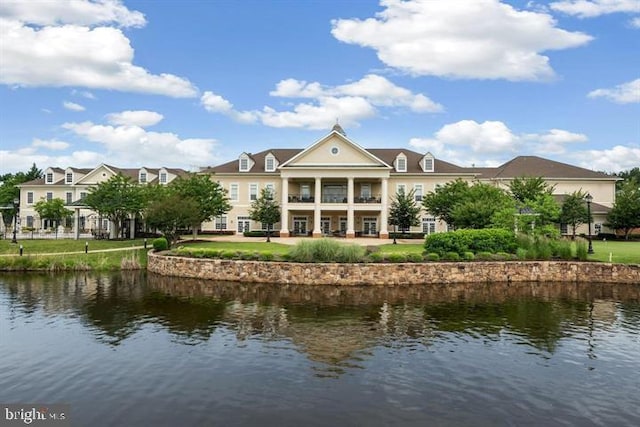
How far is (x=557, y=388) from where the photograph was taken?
1036cm

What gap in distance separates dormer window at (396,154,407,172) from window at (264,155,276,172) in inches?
514

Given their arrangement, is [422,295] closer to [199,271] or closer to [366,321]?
[366,321]

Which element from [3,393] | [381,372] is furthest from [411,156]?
[3,393]

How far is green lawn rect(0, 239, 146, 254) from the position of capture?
34.5m

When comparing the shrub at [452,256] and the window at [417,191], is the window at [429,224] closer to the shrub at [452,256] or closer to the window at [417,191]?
the window at [417,191]

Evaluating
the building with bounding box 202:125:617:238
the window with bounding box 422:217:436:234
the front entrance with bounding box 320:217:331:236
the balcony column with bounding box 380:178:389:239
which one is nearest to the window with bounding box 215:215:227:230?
the building with bounding box 202:125:617:238

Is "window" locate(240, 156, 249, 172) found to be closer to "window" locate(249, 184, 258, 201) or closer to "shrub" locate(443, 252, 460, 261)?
"window" locate(249, 184, 258, 201)

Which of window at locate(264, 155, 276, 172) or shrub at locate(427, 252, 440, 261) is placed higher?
window at locate(264, 155, 276, 172)

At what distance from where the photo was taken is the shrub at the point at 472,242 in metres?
27.3

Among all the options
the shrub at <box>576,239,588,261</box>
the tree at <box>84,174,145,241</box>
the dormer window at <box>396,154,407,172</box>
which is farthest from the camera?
the dormer window at <box>396,154,407,172</box>

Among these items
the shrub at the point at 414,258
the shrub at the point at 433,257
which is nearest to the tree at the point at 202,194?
the shrub at the point at 414,258

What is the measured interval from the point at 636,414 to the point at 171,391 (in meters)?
9.61

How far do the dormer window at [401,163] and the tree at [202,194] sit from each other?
728 inches

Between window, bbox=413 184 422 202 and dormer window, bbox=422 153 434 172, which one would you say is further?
dormer window, bbox=422 153 434 172
